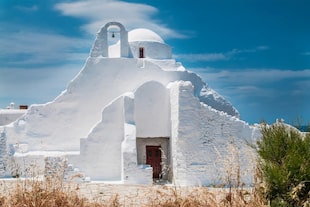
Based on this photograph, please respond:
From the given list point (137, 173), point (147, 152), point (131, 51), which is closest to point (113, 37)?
point (131, 51)

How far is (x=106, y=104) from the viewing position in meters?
19.1

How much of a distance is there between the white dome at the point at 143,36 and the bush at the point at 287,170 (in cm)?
1493

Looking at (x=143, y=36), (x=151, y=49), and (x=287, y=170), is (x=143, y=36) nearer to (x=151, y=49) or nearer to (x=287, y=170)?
(x=151, y=49)

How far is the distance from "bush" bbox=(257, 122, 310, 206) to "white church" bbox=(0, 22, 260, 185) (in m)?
7.90

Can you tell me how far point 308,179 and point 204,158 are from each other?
994 cm

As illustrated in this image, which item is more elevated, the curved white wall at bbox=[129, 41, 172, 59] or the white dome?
the white dome

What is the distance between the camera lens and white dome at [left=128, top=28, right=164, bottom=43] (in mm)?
21688

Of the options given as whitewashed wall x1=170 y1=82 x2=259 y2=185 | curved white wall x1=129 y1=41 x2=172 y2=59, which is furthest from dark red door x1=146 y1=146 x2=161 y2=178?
curved white wall x1=129 y1=41 x2=172 y2=59

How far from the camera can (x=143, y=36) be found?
21.9 metres

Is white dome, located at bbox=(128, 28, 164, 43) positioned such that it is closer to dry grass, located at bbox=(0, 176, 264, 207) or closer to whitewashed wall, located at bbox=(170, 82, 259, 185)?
whitewashed wall, located at bbox=(170, 82, 259, 185)

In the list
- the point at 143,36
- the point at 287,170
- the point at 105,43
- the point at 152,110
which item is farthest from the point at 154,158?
the point at 287,170

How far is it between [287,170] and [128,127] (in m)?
10.8

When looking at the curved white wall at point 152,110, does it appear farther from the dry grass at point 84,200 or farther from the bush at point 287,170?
the bush at point 287,170

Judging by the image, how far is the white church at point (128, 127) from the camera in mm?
16562
